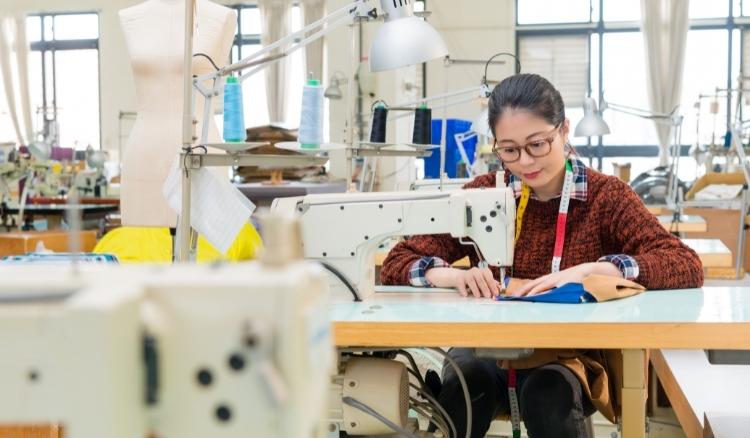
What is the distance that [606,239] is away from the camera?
6.52ft

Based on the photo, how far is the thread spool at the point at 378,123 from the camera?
2846 millimetres

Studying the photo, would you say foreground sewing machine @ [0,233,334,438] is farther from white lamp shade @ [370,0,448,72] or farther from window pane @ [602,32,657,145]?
window pane @ [602,32,657,145]

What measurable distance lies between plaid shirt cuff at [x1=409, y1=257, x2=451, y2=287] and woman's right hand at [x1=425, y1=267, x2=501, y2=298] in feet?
0.08

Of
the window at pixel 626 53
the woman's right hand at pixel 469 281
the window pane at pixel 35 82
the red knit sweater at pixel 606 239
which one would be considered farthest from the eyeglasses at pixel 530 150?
the window pane at pixel 35 82

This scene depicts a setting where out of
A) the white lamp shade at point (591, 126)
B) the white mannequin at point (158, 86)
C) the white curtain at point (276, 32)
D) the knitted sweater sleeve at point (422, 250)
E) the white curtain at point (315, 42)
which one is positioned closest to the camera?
the knitted sweater sleeve at point (422, 250)

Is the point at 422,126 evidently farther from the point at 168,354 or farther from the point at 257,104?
the point at 257,104

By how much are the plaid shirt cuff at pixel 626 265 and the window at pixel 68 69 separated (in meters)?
9.39

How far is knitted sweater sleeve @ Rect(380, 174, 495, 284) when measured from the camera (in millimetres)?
2086

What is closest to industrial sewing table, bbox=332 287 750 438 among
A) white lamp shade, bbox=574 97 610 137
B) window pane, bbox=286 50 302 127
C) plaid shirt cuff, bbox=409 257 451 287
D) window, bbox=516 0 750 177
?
plaid shirt cuff, bbox=409 257 451 287

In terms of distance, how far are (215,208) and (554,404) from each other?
2.39 feet

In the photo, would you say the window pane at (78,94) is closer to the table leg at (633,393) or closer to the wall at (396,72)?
the wall at (396,72)

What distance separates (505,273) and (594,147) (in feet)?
25.6

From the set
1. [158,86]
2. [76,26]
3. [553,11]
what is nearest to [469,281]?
[158,86]

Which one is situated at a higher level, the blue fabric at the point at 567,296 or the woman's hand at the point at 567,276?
the woman's hand at the point at 567,276
